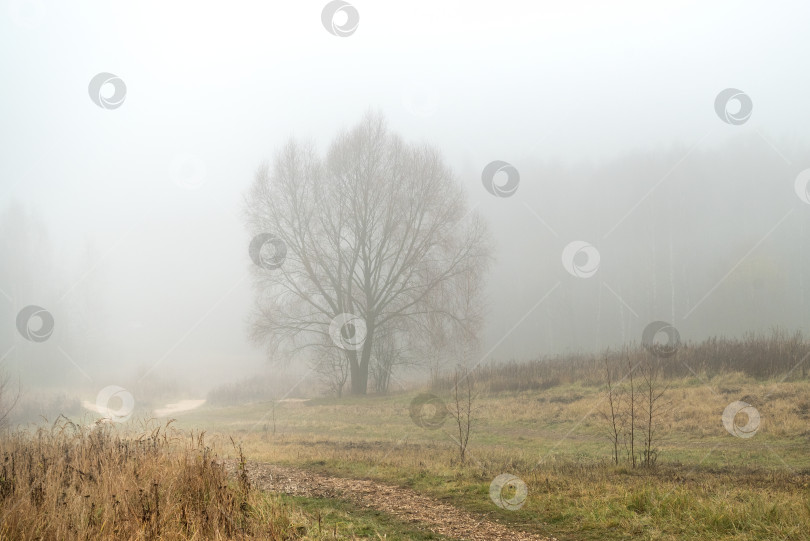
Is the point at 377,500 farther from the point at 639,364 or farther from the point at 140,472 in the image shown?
the point at 639,364

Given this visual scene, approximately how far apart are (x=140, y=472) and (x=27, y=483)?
146 cm

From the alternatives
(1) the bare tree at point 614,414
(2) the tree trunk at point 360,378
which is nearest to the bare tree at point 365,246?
(2) the tree trunk at point 360,378

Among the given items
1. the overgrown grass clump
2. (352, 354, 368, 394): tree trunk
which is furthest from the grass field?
(352, 354, 368, 394): tree trunk

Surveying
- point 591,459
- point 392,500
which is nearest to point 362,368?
point 591,459

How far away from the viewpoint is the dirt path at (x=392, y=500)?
7.19 m

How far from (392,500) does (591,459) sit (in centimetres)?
623

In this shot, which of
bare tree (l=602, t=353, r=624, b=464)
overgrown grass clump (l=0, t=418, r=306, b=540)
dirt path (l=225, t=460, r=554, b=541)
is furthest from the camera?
bare tree (l=602, t=353, r=624, b=464)

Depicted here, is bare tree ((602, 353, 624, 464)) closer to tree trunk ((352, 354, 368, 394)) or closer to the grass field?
the grass field

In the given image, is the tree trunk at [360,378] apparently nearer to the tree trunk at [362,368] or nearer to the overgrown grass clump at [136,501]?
the tree trunk at [362,368]

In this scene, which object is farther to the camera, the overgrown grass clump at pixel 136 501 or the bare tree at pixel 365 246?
the bare tree at pixel 365 246

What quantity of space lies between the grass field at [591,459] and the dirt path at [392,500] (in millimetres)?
392

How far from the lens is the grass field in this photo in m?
7.24

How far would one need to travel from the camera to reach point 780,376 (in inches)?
745

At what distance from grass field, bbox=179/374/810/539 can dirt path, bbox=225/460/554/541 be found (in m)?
0.39
